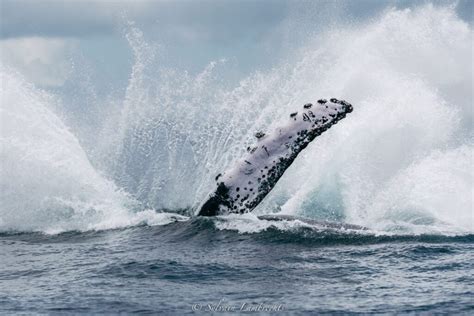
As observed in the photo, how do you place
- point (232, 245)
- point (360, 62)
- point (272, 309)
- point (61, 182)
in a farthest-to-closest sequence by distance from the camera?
point (360, 62) → point (61, 182) → point (232, 245) → point (272, 309)

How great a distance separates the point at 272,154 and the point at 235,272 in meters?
3.33

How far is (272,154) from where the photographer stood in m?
14.7

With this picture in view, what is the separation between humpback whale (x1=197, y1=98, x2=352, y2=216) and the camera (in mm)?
14641

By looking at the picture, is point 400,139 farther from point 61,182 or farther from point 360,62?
point 61,182

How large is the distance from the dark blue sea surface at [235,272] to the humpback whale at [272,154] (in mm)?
870

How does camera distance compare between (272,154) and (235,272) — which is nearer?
(235,272)

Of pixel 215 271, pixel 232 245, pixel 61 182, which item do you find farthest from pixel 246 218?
pixel 61 182

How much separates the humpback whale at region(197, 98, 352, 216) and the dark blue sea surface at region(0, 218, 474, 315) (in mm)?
870

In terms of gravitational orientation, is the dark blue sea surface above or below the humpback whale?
below

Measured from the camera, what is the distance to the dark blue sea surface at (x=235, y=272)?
1028cm

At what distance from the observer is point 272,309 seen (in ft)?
32.4

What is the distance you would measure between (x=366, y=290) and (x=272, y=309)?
175 cm

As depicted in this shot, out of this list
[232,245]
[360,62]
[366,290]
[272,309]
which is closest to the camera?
[272,309]

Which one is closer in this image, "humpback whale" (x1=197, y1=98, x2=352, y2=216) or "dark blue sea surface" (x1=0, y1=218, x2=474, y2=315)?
"dark blue sea surface" (x1=0, y1=218, x2=474, y2=315)
